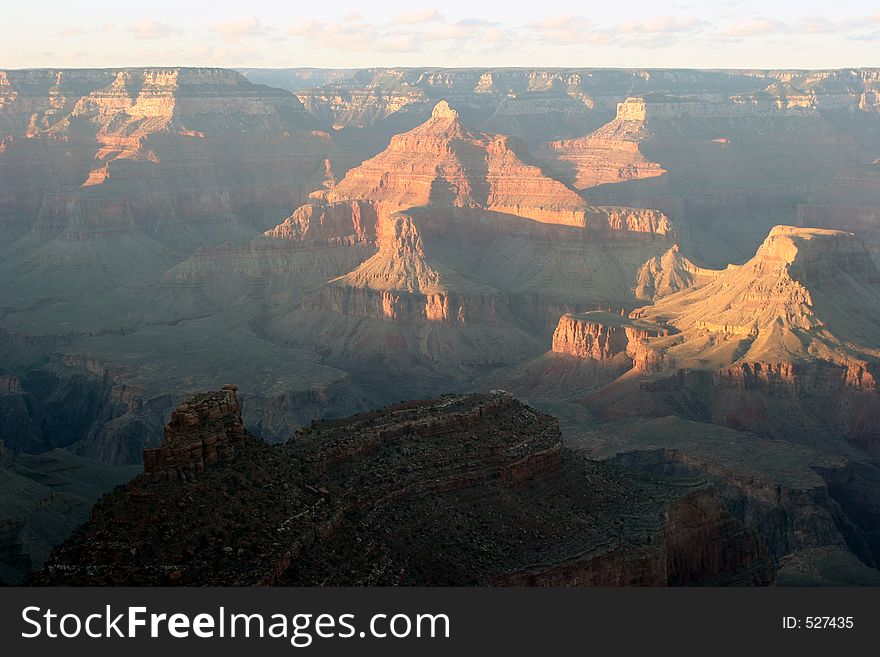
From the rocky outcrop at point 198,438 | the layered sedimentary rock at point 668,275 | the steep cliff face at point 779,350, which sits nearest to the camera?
the rocky outcrop at point 198,438

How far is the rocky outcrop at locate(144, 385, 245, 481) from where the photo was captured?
48.0 metres

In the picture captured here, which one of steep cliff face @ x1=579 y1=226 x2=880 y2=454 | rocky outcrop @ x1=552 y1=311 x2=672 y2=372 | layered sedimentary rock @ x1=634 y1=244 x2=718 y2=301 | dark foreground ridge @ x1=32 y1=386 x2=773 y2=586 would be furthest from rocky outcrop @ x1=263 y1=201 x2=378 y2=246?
dark foreground ridge @ x1=32 y1=386 x2=773 y2=586

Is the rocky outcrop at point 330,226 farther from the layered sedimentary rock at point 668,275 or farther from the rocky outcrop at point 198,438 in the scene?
the rocky outcrop at point 198,438

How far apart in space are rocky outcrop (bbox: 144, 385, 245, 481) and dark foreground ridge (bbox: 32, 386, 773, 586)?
64 mm

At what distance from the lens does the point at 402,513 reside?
55906mm

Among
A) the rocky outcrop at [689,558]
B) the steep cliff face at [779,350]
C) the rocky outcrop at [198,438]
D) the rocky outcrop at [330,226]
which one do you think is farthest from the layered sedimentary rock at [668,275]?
the rocky outcrop at [198,438]

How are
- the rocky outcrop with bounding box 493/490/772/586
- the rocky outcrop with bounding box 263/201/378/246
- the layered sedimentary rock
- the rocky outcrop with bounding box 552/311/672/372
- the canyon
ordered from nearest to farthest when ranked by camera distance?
the rocky outcrop with bounding box 493/490/772/586 < the canyon < the rocky outcrop with bounding box 552/311/672/372 < the layered sedimentary rock < the rocky outcrop with bounding box 263/201/378/246

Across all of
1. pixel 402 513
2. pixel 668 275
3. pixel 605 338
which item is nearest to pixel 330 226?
pixel 668 275

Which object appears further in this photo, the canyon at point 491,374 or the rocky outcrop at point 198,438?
the canyon at point 491,374

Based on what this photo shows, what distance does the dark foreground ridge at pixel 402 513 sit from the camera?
45688 millimetres

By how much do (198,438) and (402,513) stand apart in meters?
9.66

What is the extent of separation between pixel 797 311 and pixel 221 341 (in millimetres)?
56824

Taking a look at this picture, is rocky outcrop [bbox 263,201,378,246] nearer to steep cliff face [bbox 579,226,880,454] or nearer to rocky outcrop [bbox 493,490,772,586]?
steep cliff face [bbox 579,226,880,454]

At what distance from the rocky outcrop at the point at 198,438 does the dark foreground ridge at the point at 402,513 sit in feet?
0.21
